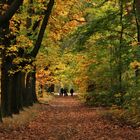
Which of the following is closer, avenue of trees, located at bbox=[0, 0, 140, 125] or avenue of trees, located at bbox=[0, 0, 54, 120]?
avenue of trees, located at bbox=[0, 0, 54, 120]

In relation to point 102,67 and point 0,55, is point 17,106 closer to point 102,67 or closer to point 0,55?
point 0,55

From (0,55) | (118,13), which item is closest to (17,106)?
(0,55)

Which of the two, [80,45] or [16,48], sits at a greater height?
[80,45]

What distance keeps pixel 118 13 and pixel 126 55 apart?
11.4ft

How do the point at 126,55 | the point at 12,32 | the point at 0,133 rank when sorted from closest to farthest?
the point at 0,133
the point at 12,32
the point at 126,55

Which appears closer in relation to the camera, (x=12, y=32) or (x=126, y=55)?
(x=12, y=32)

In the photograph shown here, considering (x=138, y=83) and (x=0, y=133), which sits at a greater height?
(x=138, y=83)

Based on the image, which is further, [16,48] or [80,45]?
[80,45]

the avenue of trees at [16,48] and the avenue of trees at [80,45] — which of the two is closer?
the avenue of trees at [16,48]

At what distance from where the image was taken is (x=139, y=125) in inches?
824

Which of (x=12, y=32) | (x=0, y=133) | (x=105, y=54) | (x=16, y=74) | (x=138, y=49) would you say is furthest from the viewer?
(x=105, y=54)

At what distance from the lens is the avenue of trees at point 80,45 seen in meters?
23.1

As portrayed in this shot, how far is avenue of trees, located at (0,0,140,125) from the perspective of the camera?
75.9 feet

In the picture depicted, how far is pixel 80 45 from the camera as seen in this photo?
27578 mm
